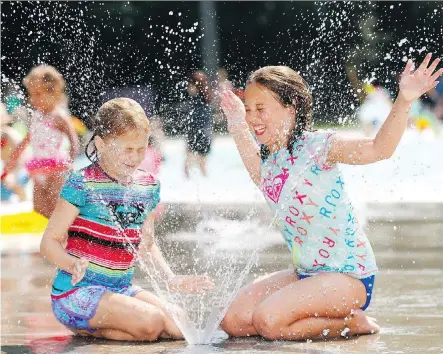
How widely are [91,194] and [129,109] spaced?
1.31 ft

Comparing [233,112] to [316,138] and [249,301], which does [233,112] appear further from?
[249,301]

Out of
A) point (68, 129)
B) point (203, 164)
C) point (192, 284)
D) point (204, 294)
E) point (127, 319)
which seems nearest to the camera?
point (192, 284)

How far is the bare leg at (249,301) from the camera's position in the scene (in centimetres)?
441

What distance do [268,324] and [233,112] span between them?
1.06 metres

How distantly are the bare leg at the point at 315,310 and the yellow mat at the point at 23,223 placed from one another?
14.8 ft

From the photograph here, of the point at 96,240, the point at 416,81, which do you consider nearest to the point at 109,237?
the point at 96,240

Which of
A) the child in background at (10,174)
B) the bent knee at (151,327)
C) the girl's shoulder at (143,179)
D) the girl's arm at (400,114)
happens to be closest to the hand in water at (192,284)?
the bent knee at (151,327)

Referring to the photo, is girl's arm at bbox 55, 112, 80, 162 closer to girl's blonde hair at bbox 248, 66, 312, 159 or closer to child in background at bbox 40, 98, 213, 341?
child in background at bbox 40, 98, 213, 341

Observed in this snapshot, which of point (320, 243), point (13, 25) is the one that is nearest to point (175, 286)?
point (320, 243)

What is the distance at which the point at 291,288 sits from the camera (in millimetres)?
4324

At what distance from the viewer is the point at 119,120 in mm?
4367

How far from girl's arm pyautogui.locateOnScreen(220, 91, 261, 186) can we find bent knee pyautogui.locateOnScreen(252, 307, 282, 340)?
0.64 meters

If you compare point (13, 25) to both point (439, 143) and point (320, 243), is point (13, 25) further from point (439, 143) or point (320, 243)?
point (320, 243)

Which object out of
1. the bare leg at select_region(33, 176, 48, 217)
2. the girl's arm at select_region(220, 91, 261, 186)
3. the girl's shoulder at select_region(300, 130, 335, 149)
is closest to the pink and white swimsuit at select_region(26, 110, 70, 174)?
the bare leg at select_region(33, 176, 48, 217)
